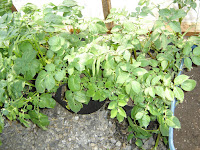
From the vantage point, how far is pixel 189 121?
1158 millimetres

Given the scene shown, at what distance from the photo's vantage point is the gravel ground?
1.47 m

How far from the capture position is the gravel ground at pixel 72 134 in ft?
4.82

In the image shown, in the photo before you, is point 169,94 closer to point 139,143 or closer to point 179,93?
point 179,93

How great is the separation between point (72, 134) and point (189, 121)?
805mm

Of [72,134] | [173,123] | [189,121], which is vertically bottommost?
[72,134]

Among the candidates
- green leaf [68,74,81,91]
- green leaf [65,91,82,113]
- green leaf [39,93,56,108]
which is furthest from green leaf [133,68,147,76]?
green leaf [39,93,56,108]

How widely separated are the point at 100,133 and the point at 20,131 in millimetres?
605

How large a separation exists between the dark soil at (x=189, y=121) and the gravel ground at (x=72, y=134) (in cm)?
29

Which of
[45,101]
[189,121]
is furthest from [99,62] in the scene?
[189,121]

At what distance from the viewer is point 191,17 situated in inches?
70.7

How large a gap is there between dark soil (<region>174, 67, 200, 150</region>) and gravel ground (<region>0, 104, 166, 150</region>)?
29cm

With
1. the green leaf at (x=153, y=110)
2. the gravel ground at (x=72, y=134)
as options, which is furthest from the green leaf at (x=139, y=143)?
the green leaf at (x=153, y=110)

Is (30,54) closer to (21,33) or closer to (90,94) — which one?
(21,33)

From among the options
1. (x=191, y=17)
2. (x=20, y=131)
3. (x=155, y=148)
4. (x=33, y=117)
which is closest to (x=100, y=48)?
(x=33, y=117)
